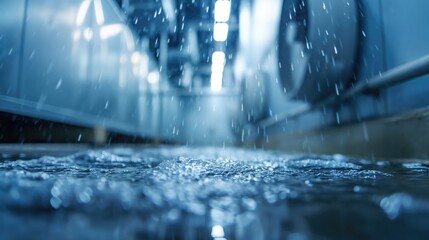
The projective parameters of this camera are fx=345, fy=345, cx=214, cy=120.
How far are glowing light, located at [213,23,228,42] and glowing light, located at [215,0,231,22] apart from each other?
19 centimetres

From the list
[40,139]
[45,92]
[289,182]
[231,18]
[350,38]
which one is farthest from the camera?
[231,18]

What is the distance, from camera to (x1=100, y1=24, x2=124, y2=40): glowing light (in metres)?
2.71

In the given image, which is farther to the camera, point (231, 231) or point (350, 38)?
point (350, 38)

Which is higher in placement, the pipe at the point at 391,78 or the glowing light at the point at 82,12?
the glowing light at the point at 82,12

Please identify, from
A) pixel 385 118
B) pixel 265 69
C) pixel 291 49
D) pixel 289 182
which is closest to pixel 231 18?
pixel 265 69

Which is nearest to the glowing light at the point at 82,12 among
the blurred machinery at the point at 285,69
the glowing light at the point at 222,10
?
the blurred machinery at the point at 285,69

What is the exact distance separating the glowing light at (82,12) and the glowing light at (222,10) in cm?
271

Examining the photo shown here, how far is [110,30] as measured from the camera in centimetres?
292

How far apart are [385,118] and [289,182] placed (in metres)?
0.89

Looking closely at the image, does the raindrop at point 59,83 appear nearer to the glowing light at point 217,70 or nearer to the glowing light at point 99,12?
the glowing light at point 99,12

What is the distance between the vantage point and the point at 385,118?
1271mm

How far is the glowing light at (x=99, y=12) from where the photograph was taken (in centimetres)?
248

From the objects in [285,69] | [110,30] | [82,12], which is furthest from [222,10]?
[82,12]

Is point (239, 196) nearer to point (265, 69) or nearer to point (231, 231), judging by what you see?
point (231, 231)
